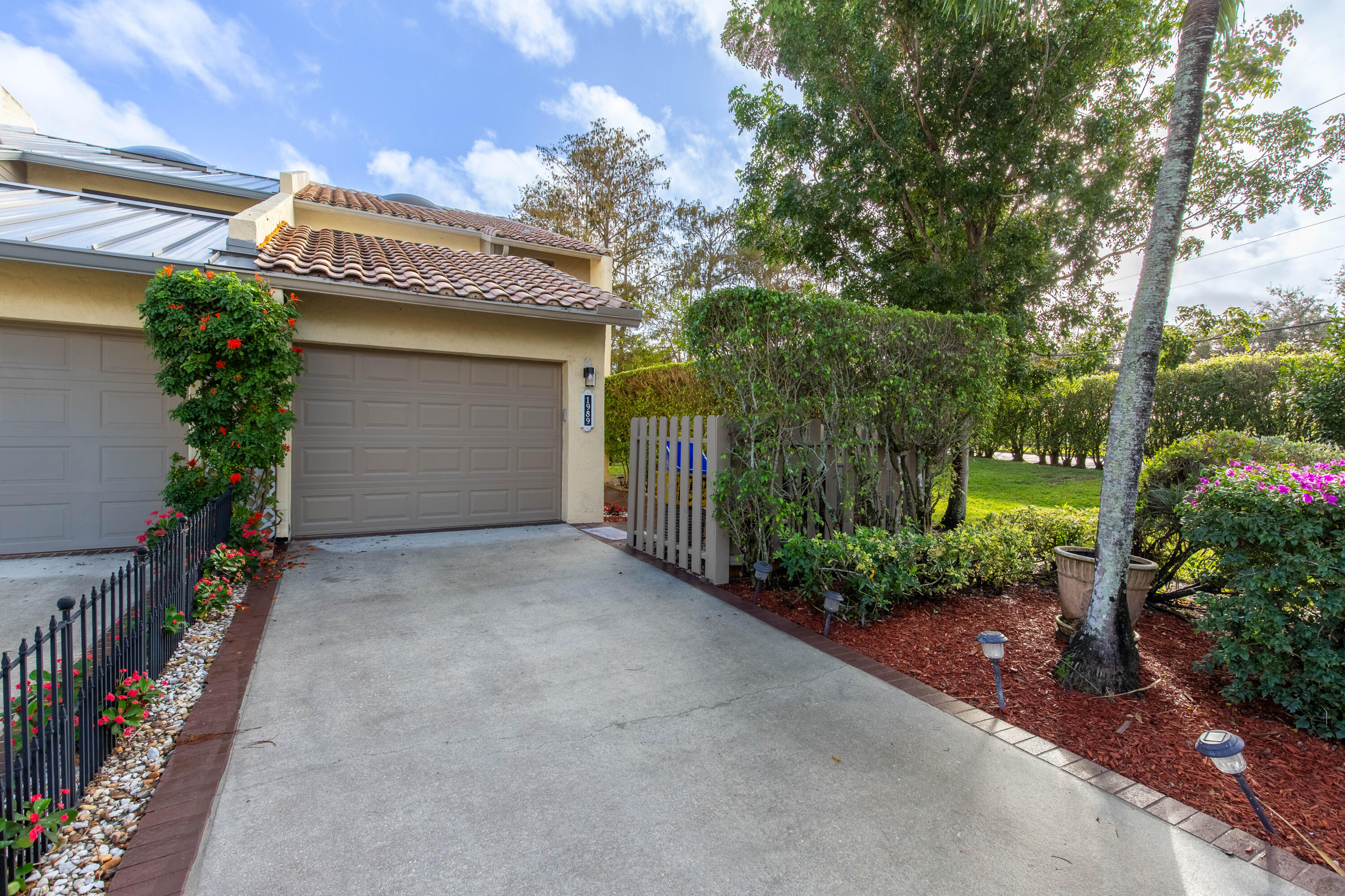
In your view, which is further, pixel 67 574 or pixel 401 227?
pixel 401 227

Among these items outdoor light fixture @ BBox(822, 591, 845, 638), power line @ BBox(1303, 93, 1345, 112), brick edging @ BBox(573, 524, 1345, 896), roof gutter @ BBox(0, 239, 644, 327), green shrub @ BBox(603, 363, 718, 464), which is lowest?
brick edging @ BBox(573, 524, 1345, 896)

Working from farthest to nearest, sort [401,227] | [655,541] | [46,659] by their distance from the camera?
[401,227], [655,541], [46,659]

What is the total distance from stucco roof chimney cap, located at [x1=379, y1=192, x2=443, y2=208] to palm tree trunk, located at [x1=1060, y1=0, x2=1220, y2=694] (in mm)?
14096

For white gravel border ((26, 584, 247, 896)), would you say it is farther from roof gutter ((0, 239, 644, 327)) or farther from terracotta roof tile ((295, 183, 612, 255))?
terracotta roof tile ((295, 183, 612, 255))

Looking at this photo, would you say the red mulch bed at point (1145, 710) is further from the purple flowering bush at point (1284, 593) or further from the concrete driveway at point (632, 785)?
the concrete driveway at point (632, 785)

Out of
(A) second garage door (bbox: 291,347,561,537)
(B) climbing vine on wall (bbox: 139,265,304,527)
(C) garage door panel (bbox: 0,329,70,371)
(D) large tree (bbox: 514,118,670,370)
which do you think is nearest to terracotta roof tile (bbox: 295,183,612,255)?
(D) large tree (bbox: 514,118,670,370)

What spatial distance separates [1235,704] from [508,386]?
7304 mm

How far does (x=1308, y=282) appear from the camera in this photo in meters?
30.6

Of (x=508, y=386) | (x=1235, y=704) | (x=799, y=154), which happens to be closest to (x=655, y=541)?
(x=508, y=386)

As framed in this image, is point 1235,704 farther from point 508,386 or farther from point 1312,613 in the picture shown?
point 508,386

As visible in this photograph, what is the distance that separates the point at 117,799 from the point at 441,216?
40.3 feet

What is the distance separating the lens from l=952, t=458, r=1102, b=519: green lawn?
994cm

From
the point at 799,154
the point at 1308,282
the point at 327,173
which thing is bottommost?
the point at 799,154

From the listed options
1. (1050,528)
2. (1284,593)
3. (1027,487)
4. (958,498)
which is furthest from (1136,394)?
(1027,487)
